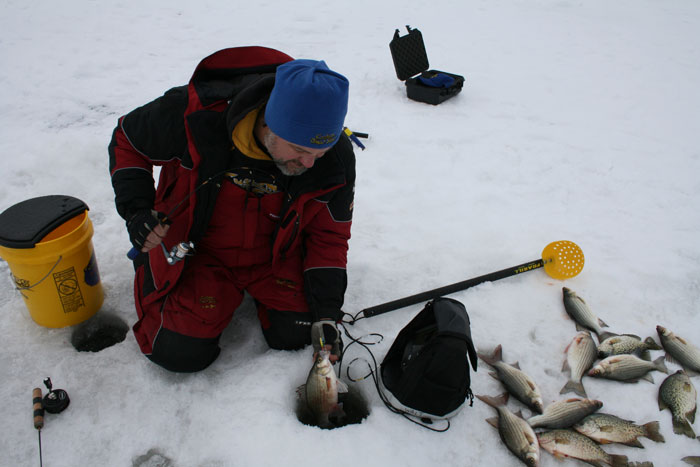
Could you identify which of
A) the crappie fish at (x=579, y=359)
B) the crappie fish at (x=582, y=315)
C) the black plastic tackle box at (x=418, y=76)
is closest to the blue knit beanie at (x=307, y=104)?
the crappie fish at (x=579, y=359)

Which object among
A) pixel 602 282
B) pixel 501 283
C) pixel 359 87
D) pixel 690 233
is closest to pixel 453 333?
pixel 501 283

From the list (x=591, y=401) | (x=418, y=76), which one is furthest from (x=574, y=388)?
(x=418, y=76)

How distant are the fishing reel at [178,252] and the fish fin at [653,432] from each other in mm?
2276

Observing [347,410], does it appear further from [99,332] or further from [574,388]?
[99,332]

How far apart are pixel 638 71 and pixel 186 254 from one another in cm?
659

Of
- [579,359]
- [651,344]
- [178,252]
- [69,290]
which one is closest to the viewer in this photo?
[178,252]

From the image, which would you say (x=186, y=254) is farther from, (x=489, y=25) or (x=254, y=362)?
(x=489, y=25)

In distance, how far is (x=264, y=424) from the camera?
6.54ft

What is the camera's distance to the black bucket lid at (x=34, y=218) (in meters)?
2.05

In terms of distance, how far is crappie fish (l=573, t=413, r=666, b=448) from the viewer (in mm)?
2080

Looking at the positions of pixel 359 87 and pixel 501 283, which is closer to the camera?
pixel 501 283

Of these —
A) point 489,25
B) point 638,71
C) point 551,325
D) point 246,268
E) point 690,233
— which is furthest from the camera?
point 489,25

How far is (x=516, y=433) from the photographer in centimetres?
205

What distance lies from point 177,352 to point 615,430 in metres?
2.05
